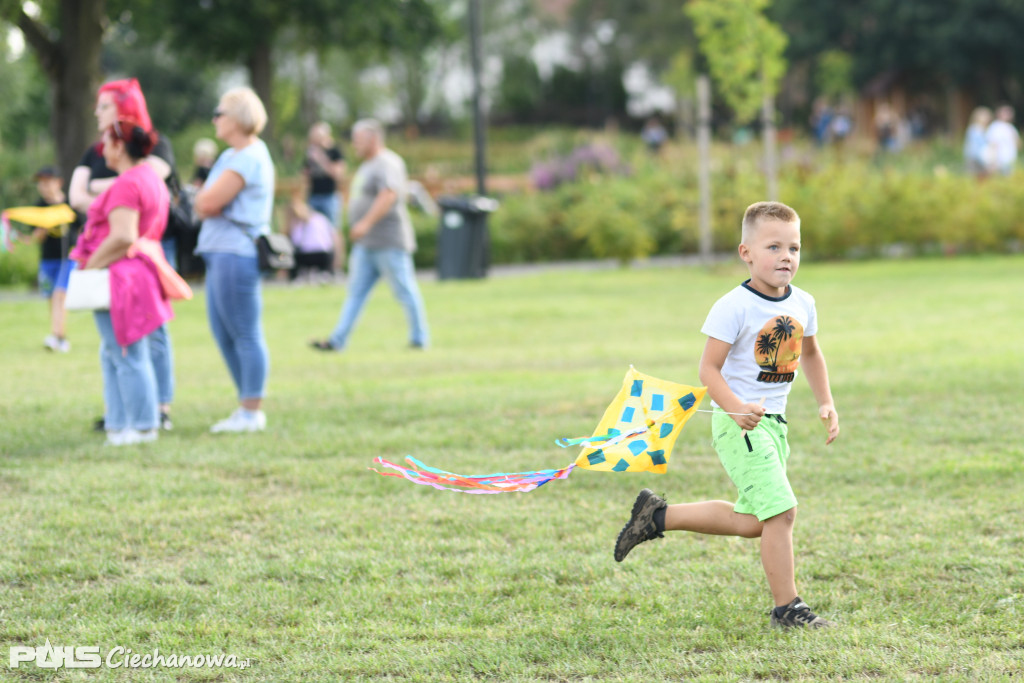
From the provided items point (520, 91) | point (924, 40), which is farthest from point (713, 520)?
point (520, 91)

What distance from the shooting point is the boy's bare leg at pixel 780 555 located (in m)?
3.74

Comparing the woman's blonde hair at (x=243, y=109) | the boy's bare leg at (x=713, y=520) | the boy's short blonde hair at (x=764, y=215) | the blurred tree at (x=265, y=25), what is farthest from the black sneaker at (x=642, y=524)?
the blurred tree at (x=265, y=25)

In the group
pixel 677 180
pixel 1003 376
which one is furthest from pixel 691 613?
pixel 677 180

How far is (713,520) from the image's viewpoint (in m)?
3.89

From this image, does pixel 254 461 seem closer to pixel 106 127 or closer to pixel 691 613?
pixel 106 127

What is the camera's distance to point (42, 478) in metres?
5.79

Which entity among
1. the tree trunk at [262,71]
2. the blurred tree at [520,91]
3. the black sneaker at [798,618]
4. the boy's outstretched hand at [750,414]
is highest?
the blurred tree at [520,91]

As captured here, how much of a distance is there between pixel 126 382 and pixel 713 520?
3.92m

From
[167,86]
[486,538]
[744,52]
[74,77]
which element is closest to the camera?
[486,538]

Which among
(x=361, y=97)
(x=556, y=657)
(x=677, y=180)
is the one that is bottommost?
(x=556, y=657)

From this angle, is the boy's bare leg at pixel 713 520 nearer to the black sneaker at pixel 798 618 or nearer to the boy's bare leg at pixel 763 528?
the boy's bare leg at pixel 763 528

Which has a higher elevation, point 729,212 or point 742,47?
point 742,47

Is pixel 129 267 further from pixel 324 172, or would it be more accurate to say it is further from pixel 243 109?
pixel 324 172

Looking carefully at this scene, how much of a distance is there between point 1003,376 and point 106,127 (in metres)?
6.12
